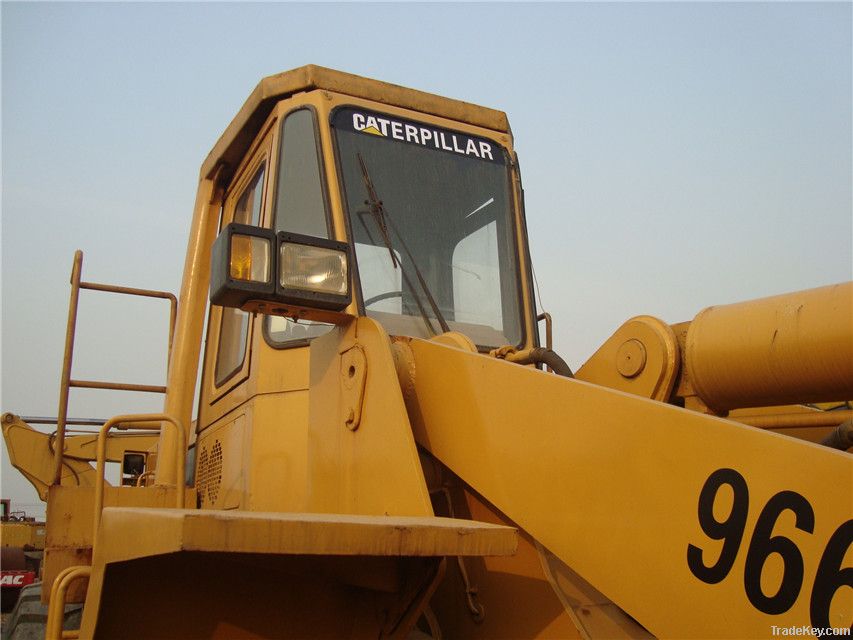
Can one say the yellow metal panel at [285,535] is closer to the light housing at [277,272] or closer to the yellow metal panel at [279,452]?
the light housing at [277,272]

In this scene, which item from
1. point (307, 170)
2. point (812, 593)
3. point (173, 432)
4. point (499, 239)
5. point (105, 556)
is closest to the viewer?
point (812, 593)

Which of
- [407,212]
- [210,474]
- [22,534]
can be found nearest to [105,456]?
[210,474]

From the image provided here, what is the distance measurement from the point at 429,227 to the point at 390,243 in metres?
0.30

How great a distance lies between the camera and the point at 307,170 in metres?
3.71

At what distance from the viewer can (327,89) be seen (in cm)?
387

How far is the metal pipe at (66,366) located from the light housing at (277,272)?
214 cm

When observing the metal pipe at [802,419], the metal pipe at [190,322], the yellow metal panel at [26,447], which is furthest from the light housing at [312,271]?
the yellow metal panel at [26,447]

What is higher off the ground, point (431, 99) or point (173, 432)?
point (431, 99)

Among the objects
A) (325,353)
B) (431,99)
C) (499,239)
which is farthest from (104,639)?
(431,99)

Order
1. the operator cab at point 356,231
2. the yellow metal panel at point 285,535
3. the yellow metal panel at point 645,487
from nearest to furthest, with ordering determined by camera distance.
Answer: the yellow metal panel at point 285,535
the yellow metal panel at point 645,487
the operator cab at point 356,231

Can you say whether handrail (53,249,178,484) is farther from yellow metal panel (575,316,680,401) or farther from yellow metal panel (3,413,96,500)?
yellow metal panel (3,413,96,500)

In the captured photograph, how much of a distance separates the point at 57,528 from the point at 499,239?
2.42m

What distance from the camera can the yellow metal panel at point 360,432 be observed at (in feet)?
8.30

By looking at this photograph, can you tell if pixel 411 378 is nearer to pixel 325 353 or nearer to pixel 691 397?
pixel 325 353
